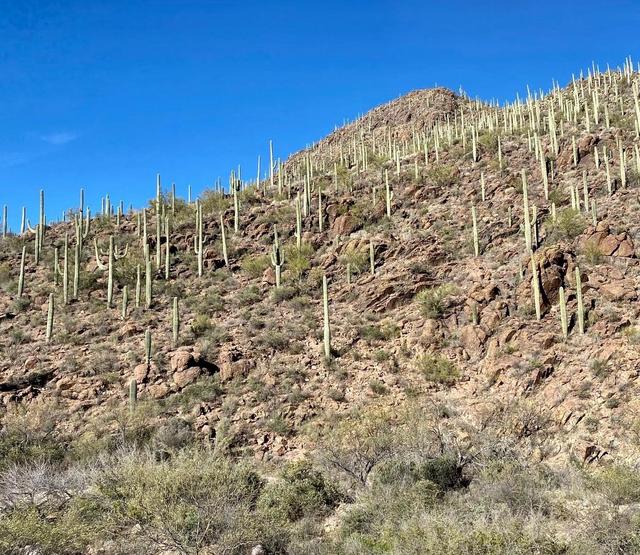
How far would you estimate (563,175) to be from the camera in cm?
2388

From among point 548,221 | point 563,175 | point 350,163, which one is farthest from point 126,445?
point 350,163

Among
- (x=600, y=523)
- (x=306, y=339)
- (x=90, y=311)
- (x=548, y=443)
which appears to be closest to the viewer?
(x=600, y=523)

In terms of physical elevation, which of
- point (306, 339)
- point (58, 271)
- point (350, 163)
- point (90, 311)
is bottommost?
point (306, 339)

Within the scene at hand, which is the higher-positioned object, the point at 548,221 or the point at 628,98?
the point at 628,98

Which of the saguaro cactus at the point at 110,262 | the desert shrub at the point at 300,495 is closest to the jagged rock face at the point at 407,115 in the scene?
the saguaro cactus at the point at 110,262

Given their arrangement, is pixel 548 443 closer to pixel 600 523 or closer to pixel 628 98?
pixel 600 523

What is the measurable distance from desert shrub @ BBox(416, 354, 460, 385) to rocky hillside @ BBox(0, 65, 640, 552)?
61mm

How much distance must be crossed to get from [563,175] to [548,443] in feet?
49.9

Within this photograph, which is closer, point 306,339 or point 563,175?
point 306,339

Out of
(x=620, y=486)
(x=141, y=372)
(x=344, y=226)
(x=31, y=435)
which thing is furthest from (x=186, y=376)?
(x=620, y=486)

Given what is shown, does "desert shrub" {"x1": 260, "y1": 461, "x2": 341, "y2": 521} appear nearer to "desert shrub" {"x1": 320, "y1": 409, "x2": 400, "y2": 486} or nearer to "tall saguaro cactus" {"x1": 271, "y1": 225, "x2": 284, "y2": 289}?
"desert shrub" {"x1": 320, "y1": 409, "x2": 400, "y2": 486}

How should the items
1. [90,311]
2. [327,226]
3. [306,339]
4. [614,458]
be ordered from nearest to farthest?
[614,458] < [306,339] < [90,311] < [327,226]

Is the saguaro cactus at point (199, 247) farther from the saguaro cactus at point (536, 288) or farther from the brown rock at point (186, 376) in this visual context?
the saguaro cactus at point (536, 288)

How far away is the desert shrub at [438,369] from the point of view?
16.2 metres
